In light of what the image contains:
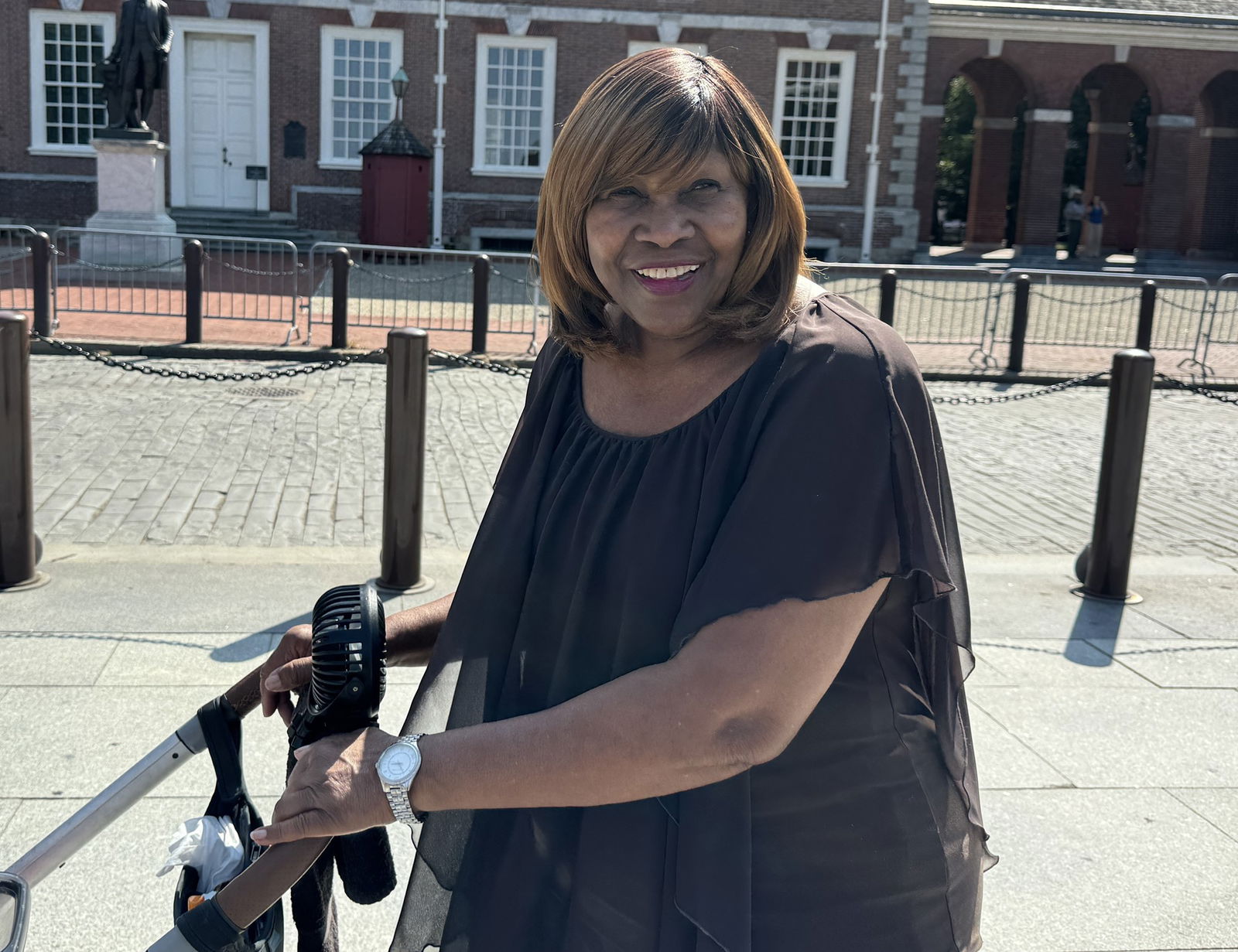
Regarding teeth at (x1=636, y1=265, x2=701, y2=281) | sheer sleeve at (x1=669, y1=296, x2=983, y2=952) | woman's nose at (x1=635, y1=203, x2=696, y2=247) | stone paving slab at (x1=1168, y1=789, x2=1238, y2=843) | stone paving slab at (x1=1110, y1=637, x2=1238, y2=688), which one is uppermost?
woman's nose at (x1=635, y1=203, x2=696, y2=247)

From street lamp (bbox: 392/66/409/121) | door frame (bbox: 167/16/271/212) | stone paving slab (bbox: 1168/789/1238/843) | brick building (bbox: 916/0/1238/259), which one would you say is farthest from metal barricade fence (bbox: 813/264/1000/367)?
door frame (bbox: 167/16/271/212)

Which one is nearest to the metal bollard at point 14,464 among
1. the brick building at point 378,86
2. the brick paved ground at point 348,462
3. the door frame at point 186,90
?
the brick paved ground at point 348,462

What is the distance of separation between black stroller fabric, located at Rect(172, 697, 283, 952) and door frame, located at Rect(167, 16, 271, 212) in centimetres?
2496

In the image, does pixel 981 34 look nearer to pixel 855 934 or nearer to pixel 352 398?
pixel 352 398

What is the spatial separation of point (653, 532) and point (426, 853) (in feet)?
1.92

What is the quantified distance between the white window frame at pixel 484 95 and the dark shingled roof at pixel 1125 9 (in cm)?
925

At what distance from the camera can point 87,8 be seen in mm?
24797

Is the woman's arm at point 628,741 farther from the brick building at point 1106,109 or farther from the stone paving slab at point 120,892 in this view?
the brick building at point 1106,109

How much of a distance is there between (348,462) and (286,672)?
21.7 ft

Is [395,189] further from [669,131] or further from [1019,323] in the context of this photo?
[669,131]

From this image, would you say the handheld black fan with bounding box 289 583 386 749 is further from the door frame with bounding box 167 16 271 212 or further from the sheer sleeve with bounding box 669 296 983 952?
the door frame with bounding box 167 16 271 212

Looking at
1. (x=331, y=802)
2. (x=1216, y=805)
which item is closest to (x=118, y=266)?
(x=1216, y=805)

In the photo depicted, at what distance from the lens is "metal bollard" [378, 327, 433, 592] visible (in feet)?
18.2

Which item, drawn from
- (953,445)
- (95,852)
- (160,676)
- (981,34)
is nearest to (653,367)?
(95,852)
